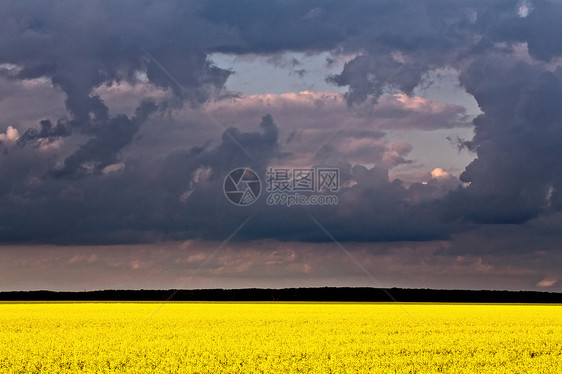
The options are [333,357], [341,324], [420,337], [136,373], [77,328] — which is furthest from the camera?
[341,324]

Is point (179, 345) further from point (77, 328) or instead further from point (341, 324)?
point (341, 324)

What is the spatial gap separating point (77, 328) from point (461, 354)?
2119 centimetres

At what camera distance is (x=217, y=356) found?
23.1 metres

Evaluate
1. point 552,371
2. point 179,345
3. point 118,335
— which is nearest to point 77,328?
point 118,335

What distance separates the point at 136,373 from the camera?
19.5 metres

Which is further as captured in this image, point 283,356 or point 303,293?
point 303,293

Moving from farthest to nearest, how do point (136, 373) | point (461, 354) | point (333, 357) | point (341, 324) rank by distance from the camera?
1. point (341, 324)
2. point (461, 354)
3. point (333, 357)
4. point (136, 373)

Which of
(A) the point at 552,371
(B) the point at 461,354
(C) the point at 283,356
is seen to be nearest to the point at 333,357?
(C) the point at 283,356

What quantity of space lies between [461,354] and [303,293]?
84.7m

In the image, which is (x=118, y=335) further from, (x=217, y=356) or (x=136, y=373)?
(x=136, y=373)

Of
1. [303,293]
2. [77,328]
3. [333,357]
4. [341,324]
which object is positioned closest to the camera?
[333,357]

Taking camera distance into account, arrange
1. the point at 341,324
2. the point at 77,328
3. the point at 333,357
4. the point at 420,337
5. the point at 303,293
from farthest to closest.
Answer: the point at 303,293 → the point at 341,324 → the point at 77,328 → the point at 420,337 → the point at 333,357

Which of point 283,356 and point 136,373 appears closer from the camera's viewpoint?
point 136,373

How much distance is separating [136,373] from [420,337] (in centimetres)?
1588
